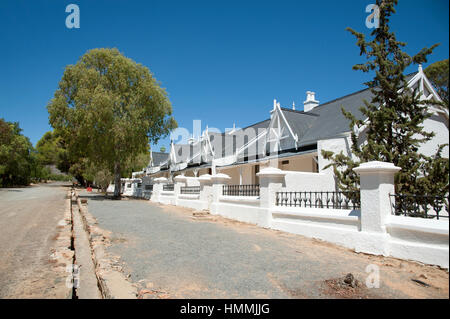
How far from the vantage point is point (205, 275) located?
426cm

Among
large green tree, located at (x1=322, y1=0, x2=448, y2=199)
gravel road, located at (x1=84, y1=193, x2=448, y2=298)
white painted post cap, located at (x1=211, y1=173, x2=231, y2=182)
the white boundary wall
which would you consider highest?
large green tree, located at (x1=322, y1=0, x2=448, y2=199)

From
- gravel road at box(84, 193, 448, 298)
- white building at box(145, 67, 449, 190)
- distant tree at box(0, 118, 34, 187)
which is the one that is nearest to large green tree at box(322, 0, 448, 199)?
gravel road at box(84, 193, 448, 298)

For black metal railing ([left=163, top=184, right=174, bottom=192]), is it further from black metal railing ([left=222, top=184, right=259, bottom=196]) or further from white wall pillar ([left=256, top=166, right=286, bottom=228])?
white wall pillar ([left=256, top=166, right=286, bottom=228])

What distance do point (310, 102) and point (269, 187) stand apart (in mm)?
14419

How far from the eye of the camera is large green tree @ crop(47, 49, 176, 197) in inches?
818

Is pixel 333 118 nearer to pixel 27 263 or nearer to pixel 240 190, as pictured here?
pixel 240 190

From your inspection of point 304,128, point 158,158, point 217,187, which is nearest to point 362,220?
point 217,187

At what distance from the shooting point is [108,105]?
20.5 meters

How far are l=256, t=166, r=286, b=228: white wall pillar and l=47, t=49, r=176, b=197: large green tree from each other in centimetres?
1503

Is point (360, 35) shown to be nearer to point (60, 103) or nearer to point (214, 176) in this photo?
point (214, 176)

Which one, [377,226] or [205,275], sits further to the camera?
[377,226]

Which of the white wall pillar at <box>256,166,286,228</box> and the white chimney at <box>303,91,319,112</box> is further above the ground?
the white chimney at <box>303,91,319,112</box>
